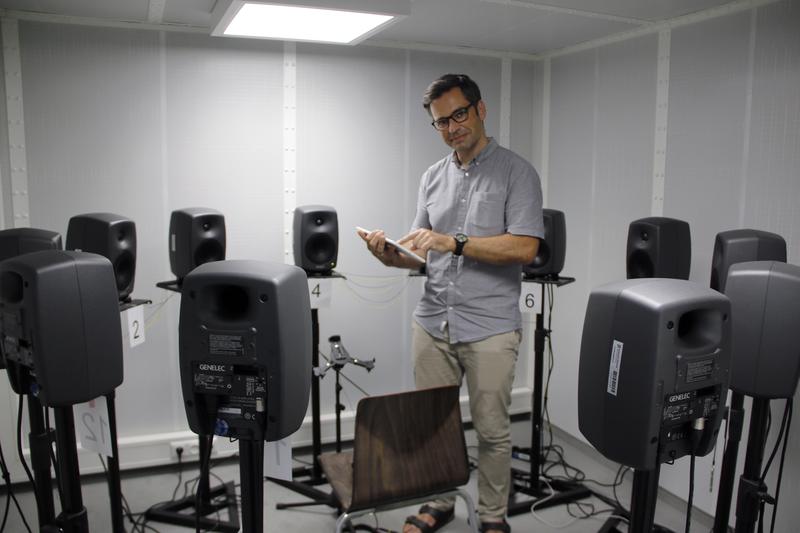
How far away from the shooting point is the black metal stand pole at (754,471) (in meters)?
1.72

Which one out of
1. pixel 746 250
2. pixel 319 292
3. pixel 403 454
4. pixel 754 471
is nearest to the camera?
pixel 754 471

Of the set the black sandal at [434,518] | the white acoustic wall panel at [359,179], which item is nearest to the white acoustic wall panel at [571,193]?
the white acoustic wall panel at [359,179]

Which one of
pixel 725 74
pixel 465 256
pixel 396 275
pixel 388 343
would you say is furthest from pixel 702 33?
pixel 388 343

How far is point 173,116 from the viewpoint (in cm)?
325

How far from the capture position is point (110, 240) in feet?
7.60

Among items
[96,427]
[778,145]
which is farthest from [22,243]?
A: [778,145]

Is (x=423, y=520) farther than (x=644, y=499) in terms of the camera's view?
Yes

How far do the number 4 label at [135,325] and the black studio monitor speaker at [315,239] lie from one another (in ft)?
2.78

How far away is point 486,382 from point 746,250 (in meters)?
1.06

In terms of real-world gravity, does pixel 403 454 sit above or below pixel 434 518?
above

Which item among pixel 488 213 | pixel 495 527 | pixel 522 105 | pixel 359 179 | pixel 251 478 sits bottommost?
pixel 495 527

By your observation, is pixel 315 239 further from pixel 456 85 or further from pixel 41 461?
pixel 41 461

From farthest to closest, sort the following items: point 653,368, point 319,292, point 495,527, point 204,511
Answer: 1. point 319,292
2. point 204,511
3. point 495,527
4. point 653,368

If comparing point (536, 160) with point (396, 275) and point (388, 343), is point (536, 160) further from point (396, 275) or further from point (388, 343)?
point (388, 343)
